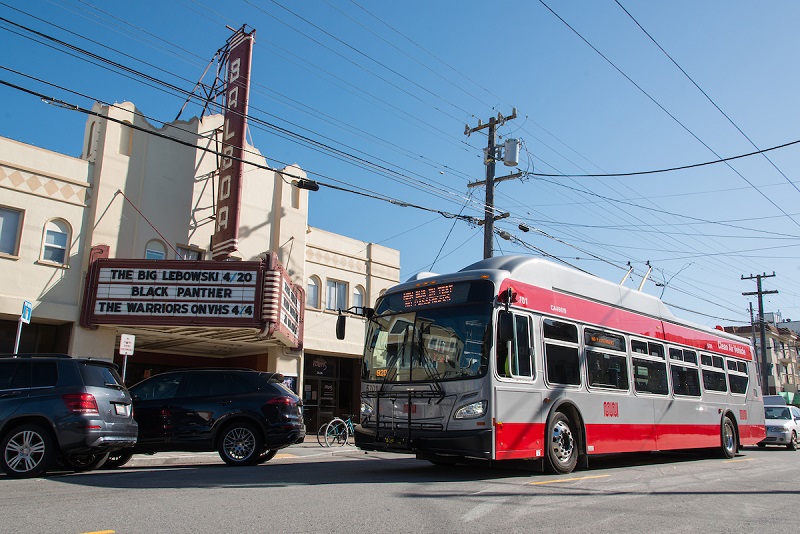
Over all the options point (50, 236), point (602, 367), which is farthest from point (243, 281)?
point (602, 367)

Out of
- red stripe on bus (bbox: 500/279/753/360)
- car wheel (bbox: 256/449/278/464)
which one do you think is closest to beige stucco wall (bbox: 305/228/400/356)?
car wheel (bbox: 256/449/278/464)

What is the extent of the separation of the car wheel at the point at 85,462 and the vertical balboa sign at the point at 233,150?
34.0ft

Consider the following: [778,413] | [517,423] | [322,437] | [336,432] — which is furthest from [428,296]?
[778,413]

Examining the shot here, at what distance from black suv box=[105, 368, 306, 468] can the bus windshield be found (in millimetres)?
2666

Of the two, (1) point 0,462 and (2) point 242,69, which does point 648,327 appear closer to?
(1) point 0,462

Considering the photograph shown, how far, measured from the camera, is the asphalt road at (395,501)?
5852 mm

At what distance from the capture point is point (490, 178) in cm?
2214

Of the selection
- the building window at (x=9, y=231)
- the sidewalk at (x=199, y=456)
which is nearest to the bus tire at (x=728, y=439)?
the sidewalk at (x=199, y=456)

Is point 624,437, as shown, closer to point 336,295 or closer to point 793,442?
point 793,442

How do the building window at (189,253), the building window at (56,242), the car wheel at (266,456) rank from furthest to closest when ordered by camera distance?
the building window at (189,253)
the building window at (56,242)
the car wheel at (266,456)

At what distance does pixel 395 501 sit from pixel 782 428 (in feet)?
66.4

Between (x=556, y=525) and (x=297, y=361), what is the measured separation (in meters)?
18.3

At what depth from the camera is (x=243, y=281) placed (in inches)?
731

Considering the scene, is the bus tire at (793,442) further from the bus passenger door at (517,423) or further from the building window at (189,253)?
the building window at (189,253)
